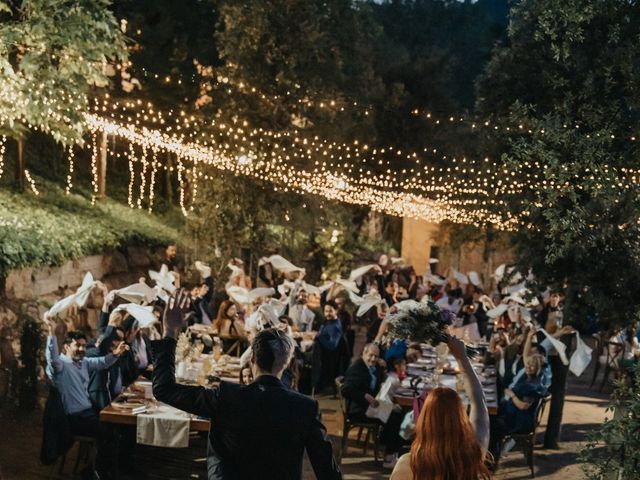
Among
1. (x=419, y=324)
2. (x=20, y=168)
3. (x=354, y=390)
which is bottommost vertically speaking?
(x=354, y=390)

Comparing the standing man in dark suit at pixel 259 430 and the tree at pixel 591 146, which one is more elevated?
the tree at pixel 591 146

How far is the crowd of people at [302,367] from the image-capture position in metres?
3.07

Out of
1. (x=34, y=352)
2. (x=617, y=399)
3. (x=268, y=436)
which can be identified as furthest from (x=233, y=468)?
(x=34, y=352)

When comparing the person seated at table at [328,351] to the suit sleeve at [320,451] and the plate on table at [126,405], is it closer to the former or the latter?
the plate on table at [126,405]

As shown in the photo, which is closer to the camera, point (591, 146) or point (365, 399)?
point (591, 146)

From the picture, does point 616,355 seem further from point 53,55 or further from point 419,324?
point 419,324

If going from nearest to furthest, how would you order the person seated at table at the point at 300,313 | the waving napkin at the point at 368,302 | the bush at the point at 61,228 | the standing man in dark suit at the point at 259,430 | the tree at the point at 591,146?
1. the standing man in dark suit at the point at 259,430
2. the tree at the point at 591,146
3. the bush at the point at 61,228
4. the person seated at table at the point at 300,313
5. the waving napkin at the point at 368,302

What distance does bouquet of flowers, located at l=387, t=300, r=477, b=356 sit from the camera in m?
3.79

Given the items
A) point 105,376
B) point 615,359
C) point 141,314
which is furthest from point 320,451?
point 615,359

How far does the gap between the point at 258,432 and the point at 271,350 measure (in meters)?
0.31

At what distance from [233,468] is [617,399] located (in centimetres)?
196

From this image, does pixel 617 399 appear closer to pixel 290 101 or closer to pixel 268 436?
pixel 268 436

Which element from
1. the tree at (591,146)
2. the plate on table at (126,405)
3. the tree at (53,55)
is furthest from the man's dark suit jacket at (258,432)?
the tree at (53,55)

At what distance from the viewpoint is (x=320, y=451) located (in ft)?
10.7
